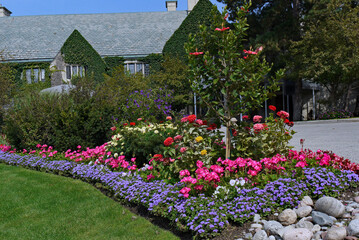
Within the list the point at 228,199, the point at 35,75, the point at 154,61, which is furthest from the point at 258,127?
the point at 35,75

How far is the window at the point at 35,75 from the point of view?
24.6 meters

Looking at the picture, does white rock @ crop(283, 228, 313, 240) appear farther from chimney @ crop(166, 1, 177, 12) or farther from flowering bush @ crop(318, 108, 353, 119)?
chimney @ crop(166, 1, 177, 12)

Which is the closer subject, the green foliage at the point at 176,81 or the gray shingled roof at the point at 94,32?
the green foliage at the point at 176,81

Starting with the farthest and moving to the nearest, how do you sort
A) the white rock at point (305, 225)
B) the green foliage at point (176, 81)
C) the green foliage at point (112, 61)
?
the green foliage at point (112, 61), the green foliage at point (176, 81), the white rock at point (305, 225)

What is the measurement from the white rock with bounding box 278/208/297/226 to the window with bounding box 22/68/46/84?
24.6 meters

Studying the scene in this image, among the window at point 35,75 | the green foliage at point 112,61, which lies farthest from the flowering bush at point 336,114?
the window at point 35,75

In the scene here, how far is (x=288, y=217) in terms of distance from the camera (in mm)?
3352

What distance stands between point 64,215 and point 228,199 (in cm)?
238

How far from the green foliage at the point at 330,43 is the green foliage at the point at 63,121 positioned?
13.3 meters

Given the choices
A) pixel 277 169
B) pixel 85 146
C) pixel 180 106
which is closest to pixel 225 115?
pixel 277 169

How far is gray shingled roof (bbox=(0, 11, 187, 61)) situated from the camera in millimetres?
24891

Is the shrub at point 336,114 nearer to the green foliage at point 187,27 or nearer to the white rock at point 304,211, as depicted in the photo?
the green foliage at point 187,27

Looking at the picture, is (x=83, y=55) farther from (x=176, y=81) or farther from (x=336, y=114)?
(x=336, y=114)

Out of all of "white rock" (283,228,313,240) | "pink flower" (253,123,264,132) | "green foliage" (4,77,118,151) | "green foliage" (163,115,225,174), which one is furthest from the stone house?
"white rock" (283,228,313,240)
